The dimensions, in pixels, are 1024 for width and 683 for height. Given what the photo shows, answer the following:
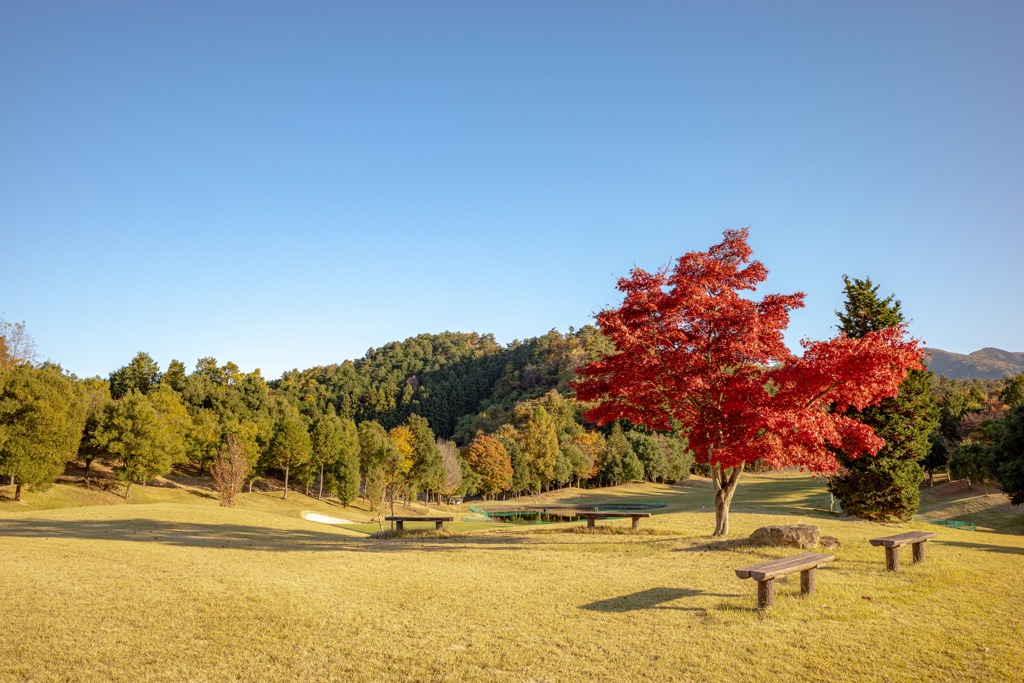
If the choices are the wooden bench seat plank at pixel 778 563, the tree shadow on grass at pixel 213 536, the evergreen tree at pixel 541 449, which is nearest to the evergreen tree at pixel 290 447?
the evergreen tree at pixel 541 449

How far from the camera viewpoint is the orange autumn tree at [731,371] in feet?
49.3

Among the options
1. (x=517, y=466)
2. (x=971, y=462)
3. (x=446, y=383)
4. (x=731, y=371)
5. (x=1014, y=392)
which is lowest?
(x=517, y=466)

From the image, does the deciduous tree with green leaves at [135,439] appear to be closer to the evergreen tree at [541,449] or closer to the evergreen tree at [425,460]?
the evergreen tree at [425,460]

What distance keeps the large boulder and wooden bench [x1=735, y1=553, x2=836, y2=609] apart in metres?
5.08

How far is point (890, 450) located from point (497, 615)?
73.2 ft

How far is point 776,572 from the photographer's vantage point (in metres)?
8.89

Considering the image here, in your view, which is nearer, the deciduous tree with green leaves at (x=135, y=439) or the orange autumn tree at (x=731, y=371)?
the orange autumn tree at (x=731, y=371)

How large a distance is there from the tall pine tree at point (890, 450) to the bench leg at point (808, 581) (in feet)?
50.4

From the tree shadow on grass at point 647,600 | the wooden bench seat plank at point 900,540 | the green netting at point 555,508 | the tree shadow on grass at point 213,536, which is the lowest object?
the green netting at point 555,508

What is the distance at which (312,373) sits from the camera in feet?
578

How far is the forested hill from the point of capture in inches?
5404

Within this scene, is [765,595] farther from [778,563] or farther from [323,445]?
[323,445]

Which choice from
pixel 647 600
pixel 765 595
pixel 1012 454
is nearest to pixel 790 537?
pixel 765 595

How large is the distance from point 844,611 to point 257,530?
64.0 ft
